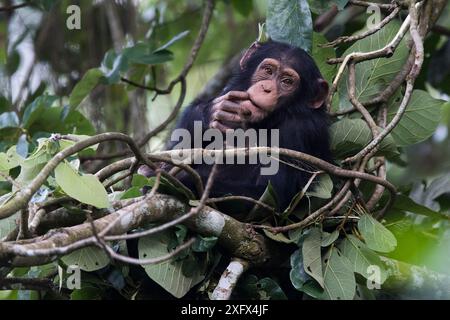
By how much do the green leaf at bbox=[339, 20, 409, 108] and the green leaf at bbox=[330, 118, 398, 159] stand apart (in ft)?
0.62

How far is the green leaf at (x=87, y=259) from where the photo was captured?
9.25ft

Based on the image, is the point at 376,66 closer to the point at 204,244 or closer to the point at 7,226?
the point at 204,244

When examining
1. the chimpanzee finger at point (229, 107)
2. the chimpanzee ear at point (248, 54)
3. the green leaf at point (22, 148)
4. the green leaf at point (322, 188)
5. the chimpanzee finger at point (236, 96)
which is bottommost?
the green leaf at point (22, 148)

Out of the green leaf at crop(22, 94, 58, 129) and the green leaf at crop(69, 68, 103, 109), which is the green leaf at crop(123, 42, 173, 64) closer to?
the green leaf at crop(69, 68, 103, 109)

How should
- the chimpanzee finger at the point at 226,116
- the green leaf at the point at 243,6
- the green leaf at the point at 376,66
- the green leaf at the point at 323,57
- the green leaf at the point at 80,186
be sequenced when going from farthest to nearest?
the green leaf at the point at 243,6, the green leaf at the point at 323,57, the green leaf at the point at 376,66, the chimpanzee finger at the point at 226,116, the green leaf at the point at 80,186

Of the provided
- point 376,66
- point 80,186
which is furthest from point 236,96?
point 80,186

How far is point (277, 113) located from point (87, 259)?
114cm

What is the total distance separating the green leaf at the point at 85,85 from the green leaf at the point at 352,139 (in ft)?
4.31

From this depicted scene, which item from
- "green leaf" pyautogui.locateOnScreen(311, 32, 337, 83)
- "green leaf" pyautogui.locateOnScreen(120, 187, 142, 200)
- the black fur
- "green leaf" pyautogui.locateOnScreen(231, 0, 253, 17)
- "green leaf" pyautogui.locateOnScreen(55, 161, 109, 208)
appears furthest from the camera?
"green leaf" pyautogui.locateOnScreen(231, 0, 253, 17)

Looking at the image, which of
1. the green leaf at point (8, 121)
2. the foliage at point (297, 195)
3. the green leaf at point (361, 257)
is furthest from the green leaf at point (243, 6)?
the green leaf at point (361, 257)

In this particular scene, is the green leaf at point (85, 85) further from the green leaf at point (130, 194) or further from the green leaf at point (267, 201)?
the green leaf at point (267, 201)

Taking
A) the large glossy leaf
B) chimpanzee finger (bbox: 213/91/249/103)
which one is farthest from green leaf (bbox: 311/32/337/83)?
the large glossy leaf

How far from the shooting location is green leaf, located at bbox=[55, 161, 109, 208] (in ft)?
8.52

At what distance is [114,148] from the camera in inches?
202
